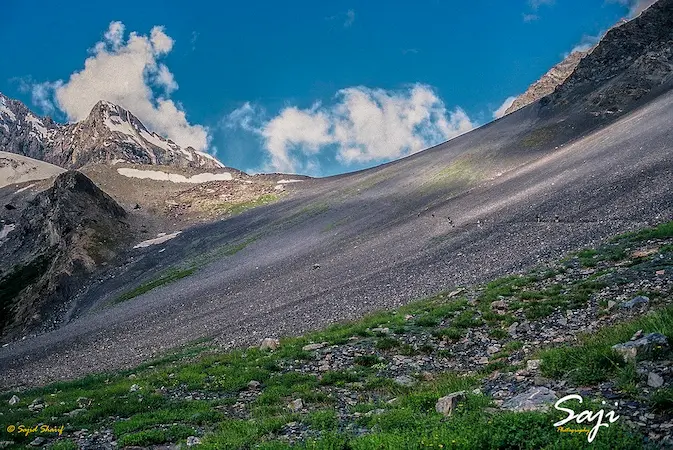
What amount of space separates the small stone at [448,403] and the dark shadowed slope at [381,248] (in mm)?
14190

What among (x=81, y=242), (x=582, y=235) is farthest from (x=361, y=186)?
(x=582, y=235)

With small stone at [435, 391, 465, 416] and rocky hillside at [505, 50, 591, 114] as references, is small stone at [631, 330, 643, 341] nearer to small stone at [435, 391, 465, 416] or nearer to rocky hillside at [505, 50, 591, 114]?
small stone at [435, 391, 465, 416]

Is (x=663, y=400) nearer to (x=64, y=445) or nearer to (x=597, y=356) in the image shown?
(x=597, y=356)

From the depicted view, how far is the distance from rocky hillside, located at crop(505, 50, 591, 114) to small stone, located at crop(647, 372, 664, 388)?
17736cm

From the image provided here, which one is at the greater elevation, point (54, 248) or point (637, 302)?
point (54, 248)

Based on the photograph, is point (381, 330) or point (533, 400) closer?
point (533, 400)

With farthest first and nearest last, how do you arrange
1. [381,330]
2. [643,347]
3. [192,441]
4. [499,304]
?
[381,330] < [499,304] < [192,441] < [643,347]

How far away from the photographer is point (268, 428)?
34.3 ft

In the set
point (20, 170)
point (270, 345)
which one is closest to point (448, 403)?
point (270, 345)

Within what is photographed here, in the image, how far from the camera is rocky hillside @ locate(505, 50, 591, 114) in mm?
165887

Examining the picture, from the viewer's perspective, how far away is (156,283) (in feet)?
183

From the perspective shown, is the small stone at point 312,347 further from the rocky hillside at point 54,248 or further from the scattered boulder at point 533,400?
the rocky hillside at point 54,248

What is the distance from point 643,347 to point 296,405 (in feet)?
27.5

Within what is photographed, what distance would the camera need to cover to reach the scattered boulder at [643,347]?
828cm
